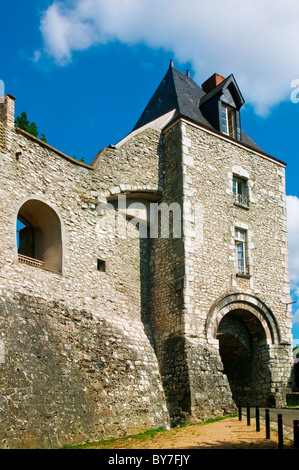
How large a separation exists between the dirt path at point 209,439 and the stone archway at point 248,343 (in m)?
3.25

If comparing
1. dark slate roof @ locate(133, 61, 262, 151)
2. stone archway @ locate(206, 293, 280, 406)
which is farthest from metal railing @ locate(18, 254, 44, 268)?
dark slate roof @ locate(133, 61, 262, 151)

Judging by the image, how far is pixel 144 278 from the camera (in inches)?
588

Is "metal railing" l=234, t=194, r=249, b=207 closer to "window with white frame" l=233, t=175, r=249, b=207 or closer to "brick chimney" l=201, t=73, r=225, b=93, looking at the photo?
"window with white frame" l=233, t=175, r=249, b=207

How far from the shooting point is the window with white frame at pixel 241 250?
611 inches

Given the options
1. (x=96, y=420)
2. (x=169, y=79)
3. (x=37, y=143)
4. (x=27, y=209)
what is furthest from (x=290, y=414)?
(x=169, y=79)

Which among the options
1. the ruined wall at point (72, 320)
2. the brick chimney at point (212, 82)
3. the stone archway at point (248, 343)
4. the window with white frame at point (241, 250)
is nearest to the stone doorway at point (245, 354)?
the stone archway at point (248, 343)

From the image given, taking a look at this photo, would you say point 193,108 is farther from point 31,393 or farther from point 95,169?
point 31,393

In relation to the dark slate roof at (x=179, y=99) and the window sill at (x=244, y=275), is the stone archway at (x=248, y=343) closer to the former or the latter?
the window sill at (x=244, y=275)

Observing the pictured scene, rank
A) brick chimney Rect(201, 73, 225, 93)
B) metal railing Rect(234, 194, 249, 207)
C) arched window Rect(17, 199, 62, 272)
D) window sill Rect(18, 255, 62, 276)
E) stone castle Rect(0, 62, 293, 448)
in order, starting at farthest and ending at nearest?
brick chimney Rect(201, 73, 225, 93), metal railing Rect(234, 194, 249, 207), arched window Rect(17, 199, 62, 272), window sill Rect(18, 255, 62, 276), stone castle Rect(0, 62, 293, 448)

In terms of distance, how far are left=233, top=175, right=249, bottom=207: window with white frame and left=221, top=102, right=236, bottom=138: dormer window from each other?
1584mm

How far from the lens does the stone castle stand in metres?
11.0

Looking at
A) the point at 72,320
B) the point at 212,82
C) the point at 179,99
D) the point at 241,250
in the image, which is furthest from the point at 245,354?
the point at 212,82

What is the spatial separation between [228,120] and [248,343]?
724cm

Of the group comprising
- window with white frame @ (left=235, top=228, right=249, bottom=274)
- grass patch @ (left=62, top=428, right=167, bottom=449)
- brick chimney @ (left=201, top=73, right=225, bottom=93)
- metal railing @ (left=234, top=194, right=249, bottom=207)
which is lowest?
grass patch @ (left=62, top=428, right=167, bottom=449)
